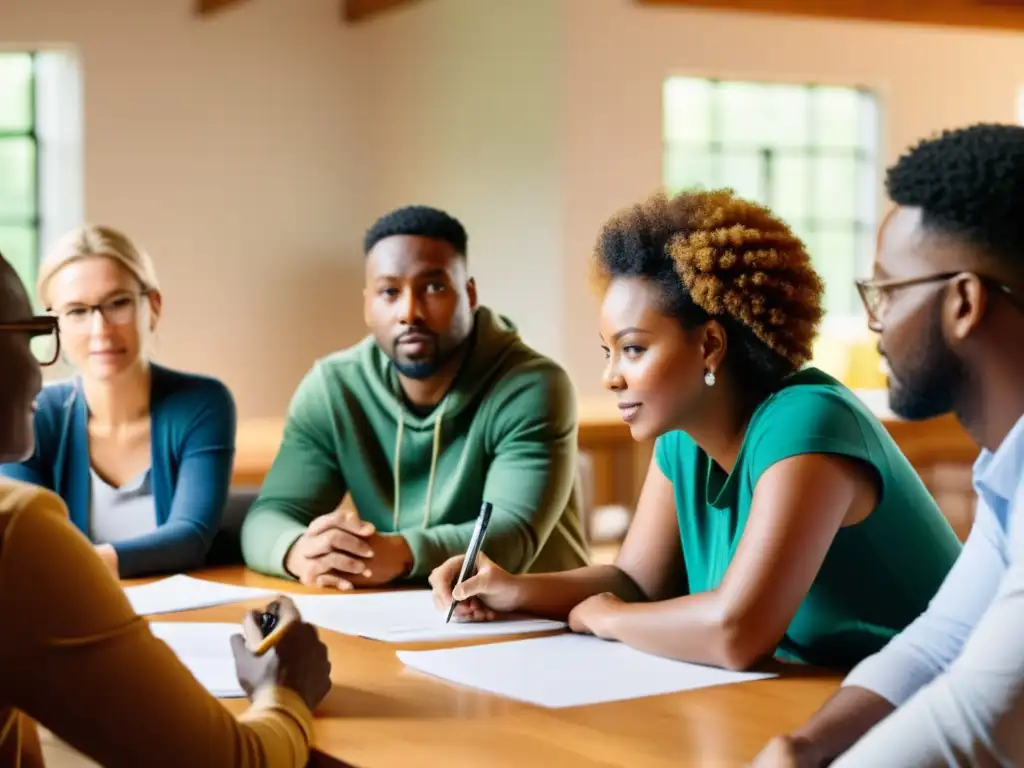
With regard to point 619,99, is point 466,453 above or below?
below

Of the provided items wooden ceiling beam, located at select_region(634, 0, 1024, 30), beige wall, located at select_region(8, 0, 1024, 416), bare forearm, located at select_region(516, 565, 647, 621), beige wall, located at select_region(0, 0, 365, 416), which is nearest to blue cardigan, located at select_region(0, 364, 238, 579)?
bare forearm, located at select_region(516, 565, 647, 621)

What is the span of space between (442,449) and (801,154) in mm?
6225

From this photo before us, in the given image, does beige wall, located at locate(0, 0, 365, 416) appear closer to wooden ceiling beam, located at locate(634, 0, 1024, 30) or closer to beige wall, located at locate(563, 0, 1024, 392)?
beige wall, located at locate(563, 0, 1024, 392)

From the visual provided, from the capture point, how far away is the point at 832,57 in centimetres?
816

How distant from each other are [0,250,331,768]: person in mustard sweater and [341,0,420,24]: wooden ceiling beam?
6.95m

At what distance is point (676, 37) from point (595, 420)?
10.3 ft

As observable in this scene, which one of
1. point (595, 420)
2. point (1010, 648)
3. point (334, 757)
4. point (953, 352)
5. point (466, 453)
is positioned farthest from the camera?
A: point (595, 420)

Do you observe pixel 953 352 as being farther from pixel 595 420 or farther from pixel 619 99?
pixel 619 99

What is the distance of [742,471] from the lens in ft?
5.68

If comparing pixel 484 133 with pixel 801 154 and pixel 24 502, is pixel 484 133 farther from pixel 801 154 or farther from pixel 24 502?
pixel 24 502

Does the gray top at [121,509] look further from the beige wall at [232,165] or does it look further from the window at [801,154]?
the window at [801,154]

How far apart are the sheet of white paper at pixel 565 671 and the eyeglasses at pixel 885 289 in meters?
0.47

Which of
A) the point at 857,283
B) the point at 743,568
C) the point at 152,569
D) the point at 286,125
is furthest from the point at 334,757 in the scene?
the point at 286,125

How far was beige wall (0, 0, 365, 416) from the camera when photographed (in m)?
7.31
